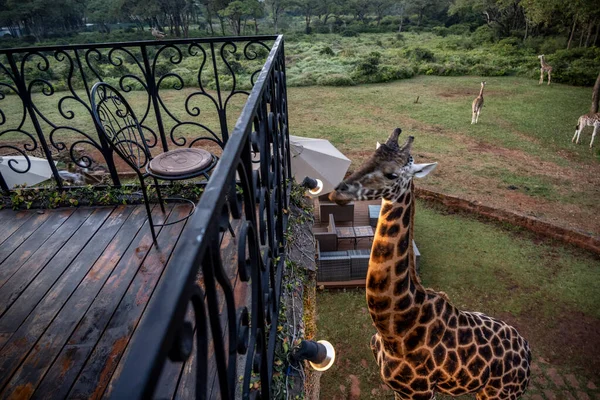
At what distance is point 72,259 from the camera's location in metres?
3.16

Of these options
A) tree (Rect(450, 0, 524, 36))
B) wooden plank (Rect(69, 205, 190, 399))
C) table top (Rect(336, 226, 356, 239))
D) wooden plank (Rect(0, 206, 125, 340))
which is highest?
tree (Rect(450, 0, 524, 36))

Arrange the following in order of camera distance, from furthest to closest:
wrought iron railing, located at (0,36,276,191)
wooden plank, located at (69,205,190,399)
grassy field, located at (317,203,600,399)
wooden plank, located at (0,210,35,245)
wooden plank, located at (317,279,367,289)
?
1. wooden plank, located at (317,279,367,289)
2. grassy field, located at (317,203,600,399)
3. wrought iron railing, located at (0,36,276,191)
4. wooden plank, located at (0,210,35,245)
5. wooden plank, located at (69,205,190,399)

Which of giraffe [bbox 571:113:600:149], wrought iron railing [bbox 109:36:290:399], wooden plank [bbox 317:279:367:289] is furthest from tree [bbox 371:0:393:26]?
wrought iron railing [bbox 109:36:290:399]

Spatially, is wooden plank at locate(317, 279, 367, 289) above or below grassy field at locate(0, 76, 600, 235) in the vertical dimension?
below

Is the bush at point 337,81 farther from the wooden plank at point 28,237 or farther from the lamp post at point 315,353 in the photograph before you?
the lamp post at point 315,353

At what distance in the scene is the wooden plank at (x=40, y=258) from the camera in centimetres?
283

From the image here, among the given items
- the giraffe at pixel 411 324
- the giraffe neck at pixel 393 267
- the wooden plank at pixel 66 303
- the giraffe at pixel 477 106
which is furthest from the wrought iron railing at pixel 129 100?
the giraffe at pixel 477 106

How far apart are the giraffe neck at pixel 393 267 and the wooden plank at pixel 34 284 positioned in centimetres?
251

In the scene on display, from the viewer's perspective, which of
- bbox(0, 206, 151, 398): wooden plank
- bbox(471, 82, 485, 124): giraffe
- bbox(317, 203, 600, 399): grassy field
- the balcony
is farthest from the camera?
bbox(471, 82, 485, 124): giraffe

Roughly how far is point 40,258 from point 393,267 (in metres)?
2.91

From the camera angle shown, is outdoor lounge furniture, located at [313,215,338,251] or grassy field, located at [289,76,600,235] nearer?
outdoor lounge furniture, located at [313,215,338,251]

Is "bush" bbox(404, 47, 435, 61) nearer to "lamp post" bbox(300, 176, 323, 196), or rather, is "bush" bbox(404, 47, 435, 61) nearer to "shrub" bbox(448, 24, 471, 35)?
"shrub" bbox(448, 24, 471, 35)

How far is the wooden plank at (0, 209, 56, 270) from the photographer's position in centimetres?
317

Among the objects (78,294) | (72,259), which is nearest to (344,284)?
(72,259)
